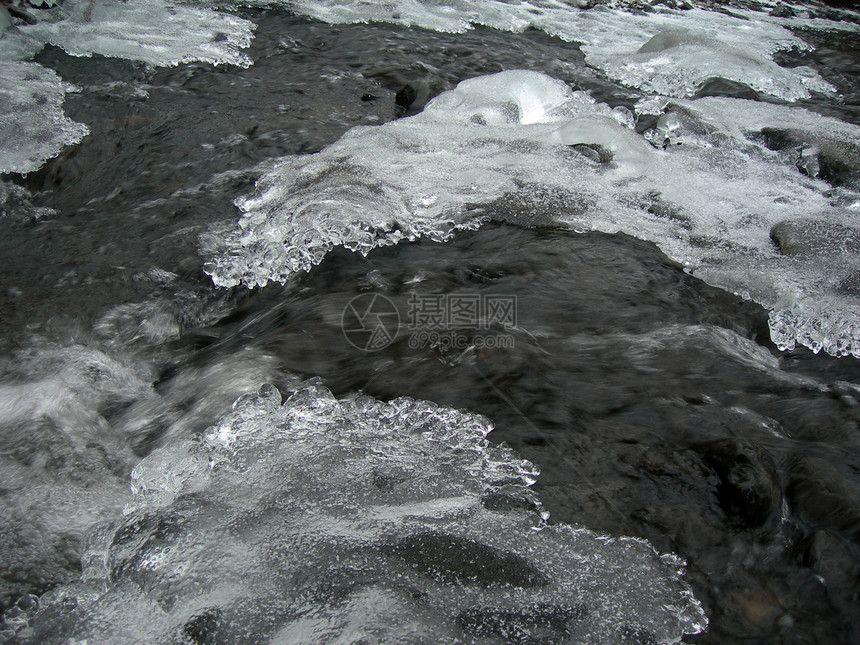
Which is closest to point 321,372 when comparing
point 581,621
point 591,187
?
point 581,621

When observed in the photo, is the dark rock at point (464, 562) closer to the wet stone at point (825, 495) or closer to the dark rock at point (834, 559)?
the dark rock at point (834, 559)

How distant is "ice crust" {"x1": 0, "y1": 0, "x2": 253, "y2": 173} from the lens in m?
4.31

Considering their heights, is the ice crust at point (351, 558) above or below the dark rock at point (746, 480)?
below

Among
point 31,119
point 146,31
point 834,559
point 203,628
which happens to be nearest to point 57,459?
point 203,628

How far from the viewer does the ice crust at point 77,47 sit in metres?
4.31

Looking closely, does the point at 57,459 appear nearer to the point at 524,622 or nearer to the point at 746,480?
the point at 524,622

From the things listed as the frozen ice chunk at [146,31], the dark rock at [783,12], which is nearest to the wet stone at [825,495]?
the frozen ice chunk at [146,31]

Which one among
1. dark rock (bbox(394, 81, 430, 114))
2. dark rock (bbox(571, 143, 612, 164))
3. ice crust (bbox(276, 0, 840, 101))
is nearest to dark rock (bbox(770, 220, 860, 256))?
dark rock (bbox(571, 143, 612, 164))

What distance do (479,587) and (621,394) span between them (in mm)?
989

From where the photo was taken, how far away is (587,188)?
3.85 m

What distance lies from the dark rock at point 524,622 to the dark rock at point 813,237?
2.47m

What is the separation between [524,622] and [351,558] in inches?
18.1

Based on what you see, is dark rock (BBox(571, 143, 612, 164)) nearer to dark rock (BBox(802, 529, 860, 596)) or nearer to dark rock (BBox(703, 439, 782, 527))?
dark rock (BBox(703, 439, 782, 527))

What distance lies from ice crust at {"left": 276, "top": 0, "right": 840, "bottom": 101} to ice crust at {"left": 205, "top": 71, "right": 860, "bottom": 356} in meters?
0.84
